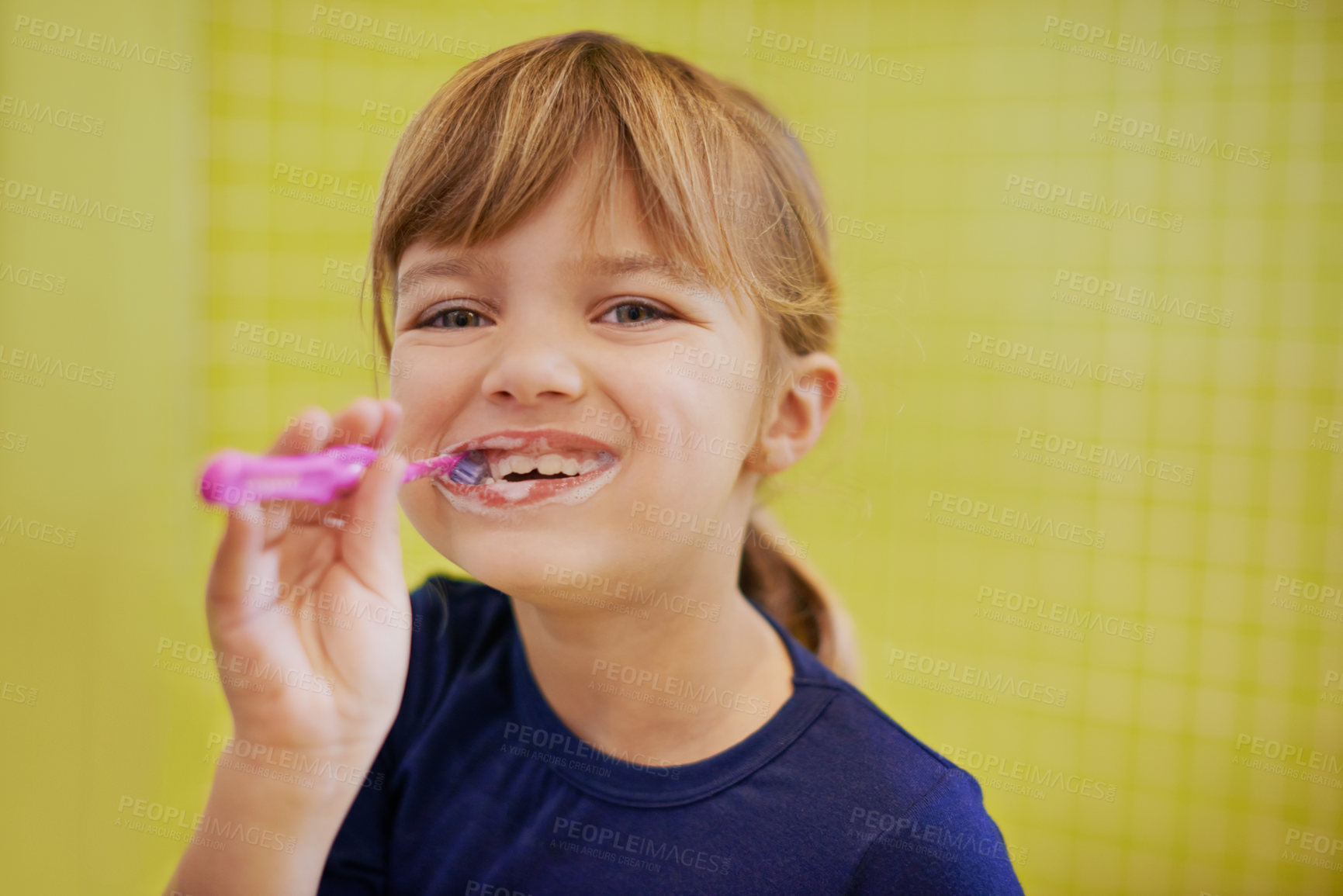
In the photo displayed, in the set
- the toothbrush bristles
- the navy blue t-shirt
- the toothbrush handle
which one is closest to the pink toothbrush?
the toothbrush handle

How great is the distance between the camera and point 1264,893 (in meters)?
1.45

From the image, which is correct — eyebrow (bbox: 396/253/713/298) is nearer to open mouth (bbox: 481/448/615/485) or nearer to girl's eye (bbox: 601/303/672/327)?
girl's eye (bbox: 601/303/672/327)

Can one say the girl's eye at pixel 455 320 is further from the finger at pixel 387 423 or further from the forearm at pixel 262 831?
the forearm at pixel 262 831

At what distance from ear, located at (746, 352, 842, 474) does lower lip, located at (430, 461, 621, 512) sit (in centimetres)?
21

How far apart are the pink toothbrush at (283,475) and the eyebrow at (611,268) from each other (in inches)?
7.4

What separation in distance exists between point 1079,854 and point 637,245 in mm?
1345

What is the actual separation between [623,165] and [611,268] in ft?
0.28

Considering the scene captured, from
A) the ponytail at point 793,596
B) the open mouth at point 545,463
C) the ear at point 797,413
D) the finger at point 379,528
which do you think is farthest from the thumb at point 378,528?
the ponytail at point 793,596

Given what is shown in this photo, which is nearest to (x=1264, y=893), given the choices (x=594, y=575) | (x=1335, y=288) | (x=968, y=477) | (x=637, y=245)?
(x=968, y=477)

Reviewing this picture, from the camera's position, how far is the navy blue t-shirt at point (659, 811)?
0.75m

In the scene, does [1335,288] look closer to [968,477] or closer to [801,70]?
[968,477]

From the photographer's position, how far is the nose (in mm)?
688

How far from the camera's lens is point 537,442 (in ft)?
2.36

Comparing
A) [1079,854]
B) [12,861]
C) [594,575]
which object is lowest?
[1079,854]
